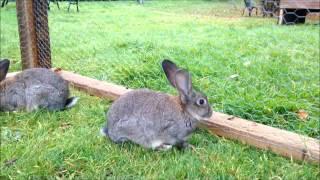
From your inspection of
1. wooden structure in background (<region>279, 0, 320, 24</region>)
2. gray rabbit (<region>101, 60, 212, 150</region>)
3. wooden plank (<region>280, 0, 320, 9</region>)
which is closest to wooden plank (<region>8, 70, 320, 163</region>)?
gray rabbit (<region>101, 60, 212, 150</region>)

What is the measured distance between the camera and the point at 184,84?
2260 mm

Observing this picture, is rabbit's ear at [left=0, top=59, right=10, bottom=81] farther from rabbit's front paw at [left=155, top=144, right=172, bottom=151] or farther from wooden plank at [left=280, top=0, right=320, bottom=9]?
wooden plank at [left=280, top=0, right=320, bottom=9]


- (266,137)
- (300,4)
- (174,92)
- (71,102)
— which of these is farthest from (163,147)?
(300,4)

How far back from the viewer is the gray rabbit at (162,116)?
2.26m

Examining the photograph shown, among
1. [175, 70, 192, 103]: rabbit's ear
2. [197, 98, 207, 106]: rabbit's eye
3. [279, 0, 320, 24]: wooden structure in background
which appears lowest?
[197, 98, 207, 106]: rabbit's eye

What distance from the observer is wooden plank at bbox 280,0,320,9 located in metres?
5.55

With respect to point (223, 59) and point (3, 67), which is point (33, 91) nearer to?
point (3, 67)

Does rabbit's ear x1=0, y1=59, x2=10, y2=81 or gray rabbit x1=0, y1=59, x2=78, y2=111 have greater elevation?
rabbit's ear x1=0, y1=59, x2=10, y2=81

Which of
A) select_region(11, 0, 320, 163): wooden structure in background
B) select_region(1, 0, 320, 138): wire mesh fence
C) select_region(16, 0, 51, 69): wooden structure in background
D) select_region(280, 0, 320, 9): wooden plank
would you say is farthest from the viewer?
select_region(280, 0, 320, 9): wooden plank

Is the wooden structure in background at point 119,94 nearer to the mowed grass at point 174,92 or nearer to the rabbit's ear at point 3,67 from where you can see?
the mowed grass at point 174,92

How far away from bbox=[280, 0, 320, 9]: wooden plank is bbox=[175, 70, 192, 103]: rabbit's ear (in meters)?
3.67

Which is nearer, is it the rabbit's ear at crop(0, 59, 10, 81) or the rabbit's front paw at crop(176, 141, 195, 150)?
the rabbit's front paw at crop(176, 141, 195, 150)

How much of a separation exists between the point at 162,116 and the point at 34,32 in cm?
196

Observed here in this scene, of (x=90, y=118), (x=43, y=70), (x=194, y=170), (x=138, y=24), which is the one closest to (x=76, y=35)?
(x=138, y=24)
